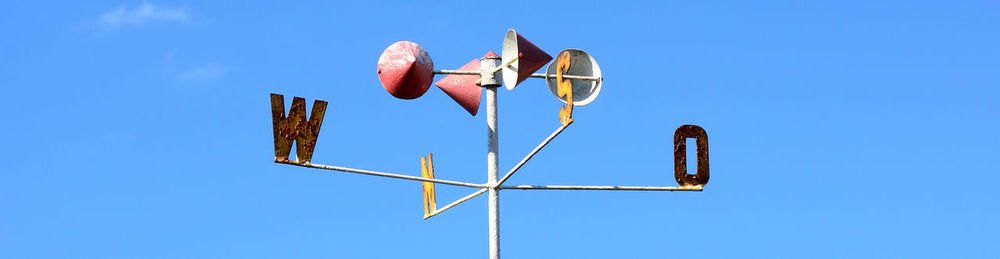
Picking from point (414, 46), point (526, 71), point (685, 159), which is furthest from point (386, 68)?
point (685, 159)

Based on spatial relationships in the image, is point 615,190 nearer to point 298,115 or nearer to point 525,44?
point 525,44

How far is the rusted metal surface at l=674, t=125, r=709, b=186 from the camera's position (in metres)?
17.2

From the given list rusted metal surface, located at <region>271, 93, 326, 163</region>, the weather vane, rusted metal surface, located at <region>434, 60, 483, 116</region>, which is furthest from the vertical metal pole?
rusted metal surface, located at <region>271, 93, 326, 163</region>

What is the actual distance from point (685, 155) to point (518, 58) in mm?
1836

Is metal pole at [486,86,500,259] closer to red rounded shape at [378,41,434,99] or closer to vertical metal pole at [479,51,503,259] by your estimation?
vertical metal pole at [479,51,503,259]

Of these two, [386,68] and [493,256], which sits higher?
[386,68]

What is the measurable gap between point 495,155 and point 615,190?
1.17m


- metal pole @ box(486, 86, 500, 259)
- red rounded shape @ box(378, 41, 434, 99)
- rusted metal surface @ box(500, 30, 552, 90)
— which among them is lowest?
metal pole @ box(486, 86, 500, 259)

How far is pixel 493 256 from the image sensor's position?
17.2 m

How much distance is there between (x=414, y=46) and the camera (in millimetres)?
17812

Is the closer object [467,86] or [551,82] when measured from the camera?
[551,82]

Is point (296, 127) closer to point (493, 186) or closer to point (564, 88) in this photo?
point (493, 186)

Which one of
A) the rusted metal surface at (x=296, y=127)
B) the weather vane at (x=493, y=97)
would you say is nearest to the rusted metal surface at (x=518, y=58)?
A: the weather vane at (x=493, y=97)

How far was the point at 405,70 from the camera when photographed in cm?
1767
